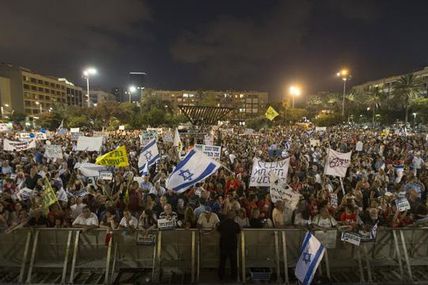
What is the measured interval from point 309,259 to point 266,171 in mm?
3787

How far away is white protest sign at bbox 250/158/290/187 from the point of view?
10.5 metres

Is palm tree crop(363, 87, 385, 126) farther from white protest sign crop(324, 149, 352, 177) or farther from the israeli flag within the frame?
the israeli flag

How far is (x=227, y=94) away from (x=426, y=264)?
16960 cm

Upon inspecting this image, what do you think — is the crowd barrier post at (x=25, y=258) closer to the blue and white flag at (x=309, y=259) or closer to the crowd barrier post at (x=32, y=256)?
the crowd barrier post at (x=32, y=256)

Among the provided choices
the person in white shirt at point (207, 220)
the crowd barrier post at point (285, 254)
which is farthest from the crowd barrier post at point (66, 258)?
the crowd barrier post at point (285, 254)

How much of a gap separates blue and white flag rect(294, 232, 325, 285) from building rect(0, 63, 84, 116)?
108297 millimetres

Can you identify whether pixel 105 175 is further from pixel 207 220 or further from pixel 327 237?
pixel 327 237

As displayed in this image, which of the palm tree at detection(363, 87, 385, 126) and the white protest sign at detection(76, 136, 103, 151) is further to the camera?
the palm tree at detection(363, 87, 385, 126)

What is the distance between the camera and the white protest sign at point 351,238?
766cm

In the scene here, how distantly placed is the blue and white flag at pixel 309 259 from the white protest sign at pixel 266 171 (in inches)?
135

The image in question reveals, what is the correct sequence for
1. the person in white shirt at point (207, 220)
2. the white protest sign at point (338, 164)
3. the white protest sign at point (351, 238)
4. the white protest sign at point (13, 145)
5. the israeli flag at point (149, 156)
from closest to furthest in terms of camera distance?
1. the white protest sign at point (351, 238)
2. the person in white shirt at point (207, 220)
3. the white protest sign at point (338, 164)
4. the israeli flag at point (149, 156)
5. the white protest sign at point (13, 145)

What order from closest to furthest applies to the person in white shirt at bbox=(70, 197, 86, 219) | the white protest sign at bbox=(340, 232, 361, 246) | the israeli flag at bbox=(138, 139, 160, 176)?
the white protest sign at bbox=(340, 232, 361, 246)
the person in white shirt at bbox=(70, 197, 86, 219)
the israeli flag at bbox=(138, 139, 160, 176)

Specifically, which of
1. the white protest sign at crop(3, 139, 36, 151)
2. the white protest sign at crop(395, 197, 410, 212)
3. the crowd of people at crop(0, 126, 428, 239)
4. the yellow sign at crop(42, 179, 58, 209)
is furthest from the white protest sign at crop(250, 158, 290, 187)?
the white protest sign at crop(3, 139, 36, 151)

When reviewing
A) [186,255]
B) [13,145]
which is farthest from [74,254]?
[13,145]
